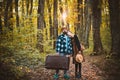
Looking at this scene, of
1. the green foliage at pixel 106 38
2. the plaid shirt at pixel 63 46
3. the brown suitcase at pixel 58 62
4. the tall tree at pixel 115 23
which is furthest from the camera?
the green foliage at pixel 106 38

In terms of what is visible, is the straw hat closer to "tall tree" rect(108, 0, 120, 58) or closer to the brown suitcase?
the brown suitcase

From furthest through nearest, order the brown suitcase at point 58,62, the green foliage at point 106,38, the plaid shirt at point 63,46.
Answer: the green foliage at point 106,38 < the plaid shirt at point 63,46 < the brown suitcase at point 58,62

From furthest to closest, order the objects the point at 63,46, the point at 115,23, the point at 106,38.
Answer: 1. the point at 106,38
2. the point at 115,23
3. the point at 63,46

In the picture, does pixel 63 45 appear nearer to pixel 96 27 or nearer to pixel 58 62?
pixel 58 62

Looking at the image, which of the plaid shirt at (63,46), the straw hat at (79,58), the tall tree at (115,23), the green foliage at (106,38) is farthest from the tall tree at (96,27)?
the plaid shirt at (63,46)

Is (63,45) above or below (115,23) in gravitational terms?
below

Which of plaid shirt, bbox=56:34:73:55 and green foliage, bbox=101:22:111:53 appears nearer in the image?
plaid shirt, bbox=56:34:73:55

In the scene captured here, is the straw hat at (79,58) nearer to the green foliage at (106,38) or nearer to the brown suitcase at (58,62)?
the brown suitcase at (58,62)

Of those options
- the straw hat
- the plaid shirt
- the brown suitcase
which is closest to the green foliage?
the straw hat

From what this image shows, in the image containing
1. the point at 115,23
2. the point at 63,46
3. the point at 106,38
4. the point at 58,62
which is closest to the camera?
the point at 58,62

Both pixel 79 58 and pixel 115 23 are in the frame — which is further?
pixel 115 23

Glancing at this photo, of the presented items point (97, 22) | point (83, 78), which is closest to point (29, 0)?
point (97, 22)

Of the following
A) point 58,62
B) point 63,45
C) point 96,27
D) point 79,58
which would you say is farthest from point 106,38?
point 58,62

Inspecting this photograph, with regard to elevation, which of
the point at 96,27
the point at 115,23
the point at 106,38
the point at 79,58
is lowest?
the point at 106,38
